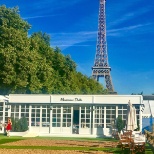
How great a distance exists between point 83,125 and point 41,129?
3.31 meters

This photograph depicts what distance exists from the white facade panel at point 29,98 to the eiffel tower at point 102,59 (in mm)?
60551

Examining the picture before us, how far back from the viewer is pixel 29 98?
113ft

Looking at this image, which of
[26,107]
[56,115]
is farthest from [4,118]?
[56,115]

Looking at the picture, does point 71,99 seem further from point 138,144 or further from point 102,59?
point 102,59

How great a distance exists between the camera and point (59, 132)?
33969mm

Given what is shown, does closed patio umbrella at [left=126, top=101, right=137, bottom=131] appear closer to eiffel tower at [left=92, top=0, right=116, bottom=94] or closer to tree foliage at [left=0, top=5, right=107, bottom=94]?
tree foliage at [left=0, top=5, right=107, bottom=94]

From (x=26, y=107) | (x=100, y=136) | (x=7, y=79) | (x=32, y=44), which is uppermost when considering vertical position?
(x=32, y=44)

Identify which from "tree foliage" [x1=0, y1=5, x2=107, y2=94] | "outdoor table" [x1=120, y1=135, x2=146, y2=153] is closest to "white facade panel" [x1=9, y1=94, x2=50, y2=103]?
"tree foliage" [x1=0, y1=5, x2=107, y2=94]

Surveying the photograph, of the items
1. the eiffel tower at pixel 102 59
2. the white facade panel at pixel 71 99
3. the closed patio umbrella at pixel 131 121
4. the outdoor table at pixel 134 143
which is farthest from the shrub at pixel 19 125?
the eiffel tower at pixel 102 59

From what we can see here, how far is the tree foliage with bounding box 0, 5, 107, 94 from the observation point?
35.9 metres

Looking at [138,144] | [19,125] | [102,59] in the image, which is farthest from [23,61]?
[102,59]

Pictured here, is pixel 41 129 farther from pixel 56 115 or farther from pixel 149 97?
pixel 149 97

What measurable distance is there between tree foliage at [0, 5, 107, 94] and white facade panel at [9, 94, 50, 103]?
68.9 inches

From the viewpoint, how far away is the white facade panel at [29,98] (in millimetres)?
34375
